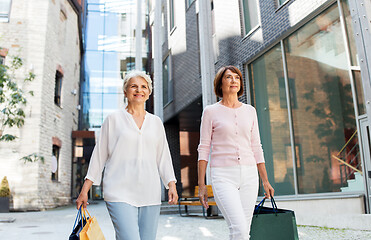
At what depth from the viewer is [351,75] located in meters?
6.95

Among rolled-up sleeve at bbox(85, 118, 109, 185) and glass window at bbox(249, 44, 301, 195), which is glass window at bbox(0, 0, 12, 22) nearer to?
glass window at bbox(249, 44, 301, 195)

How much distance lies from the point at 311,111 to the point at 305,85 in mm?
626

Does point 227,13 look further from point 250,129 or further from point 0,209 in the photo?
point 0,209

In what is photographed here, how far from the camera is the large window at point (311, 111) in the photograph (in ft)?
23.2

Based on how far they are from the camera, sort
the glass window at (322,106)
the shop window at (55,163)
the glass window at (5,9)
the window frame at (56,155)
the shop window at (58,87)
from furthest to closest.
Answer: the shop window at (58,87)
the window frame at (56,155)
the shop window at (55,163)
the glass window at (5,9)
the glass window at (322,106)

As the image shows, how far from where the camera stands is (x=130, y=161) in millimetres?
2359

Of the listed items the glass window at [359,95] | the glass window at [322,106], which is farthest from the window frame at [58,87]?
the glass window at [359,95]

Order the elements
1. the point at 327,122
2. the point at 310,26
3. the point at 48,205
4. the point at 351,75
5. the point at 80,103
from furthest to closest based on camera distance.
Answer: the point at 80,103
the point at 48,205
the point at 310,26
the point at 327,122
the point at 351,75

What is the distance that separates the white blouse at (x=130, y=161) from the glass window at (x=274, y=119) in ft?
20.3

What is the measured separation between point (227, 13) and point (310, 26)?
353 centimetres

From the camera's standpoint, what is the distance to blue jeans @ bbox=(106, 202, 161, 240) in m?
2.20

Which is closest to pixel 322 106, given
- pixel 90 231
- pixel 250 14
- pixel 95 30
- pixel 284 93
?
pixel 284 93

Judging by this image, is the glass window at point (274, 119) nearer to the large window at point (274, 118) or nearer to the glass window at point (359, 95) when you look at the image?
the large window at point (274, 118)

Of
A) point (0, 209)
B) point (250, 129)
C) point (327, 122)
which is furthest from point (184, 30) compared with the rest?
point (250, 129)
